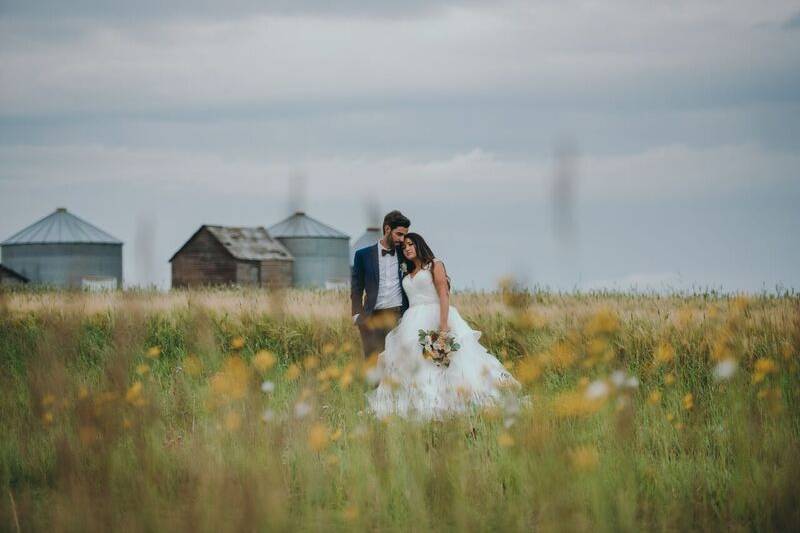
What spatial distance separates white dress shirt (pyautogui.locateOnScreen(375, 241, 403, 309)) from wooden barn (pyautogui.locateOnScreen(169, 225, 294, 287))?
29806 millimetres

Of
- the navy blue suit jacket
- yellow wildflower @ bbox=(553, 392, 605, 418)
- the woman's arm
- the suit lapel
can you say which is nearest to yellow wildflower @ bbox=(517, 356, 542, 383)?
yellow wildflower @ bbox=(553, 392, 605, 418)

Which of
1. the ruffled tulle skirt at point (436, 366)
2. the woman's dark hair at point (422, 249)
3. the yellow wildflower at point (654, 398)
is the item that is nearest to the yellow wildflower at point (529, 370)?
the yellow wildflower at point (654, 398)

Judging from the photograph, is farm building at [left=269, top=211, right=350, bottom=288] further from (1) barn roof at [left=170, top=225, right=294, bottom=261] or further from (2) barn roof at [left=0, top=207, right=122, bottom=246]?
(2) barn roof at [left=0, top=207, right=122, bottom=246]

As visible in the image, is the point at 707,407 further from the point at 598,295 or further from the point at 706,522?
the point at 598,295

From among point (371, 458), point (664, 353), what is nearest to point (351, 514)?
point (371, 458)

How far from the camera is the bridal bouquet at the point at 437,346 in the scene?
722 centimetres

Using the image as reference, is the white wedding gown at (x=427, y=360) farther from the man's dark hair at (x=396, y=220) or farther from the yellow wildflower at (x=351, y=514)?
the yellow wildflower at (x=351, y=514)

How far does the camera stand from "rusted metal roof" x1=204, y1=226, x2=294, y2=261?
127 feet

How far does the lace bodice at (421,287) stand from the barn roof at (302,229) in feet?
120

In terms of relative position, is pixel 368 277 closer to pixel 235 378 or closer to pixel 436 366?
pixel 436 366

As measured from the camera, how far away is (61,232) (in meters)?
39.9

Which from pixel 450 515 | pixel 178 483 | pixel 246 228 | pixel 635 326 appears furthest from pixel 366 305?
pixel 246 228

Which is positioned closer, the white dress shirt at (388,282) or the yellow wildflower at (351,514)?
the yellow wildflower at (351,514)

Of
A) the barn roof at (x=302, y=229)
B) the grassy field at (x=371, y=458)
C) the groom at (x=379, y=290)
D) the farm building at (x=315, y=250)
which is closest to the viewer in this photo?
the grassy field at (x=371, y=458)
